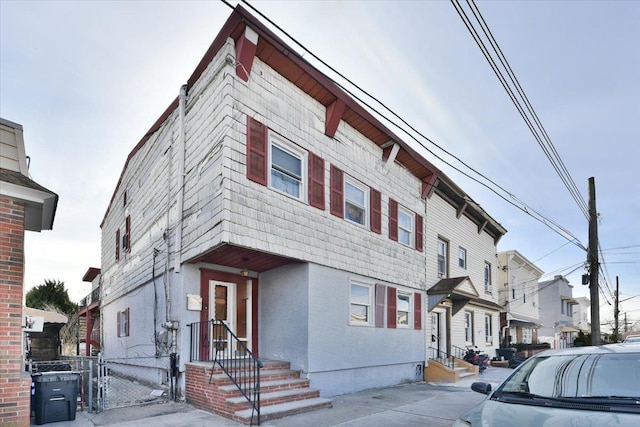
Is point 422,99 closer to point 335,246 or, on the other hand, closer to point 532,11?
point 532,11

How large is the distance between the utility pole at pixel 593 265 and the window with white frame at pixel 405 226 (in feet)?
21.2

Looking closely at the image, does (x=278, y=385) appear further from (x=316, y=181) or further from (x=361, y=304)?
(x=316, y=181)

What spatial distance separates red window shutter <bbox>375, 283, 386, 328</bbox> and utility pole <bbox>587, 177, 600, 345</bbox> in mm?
8109

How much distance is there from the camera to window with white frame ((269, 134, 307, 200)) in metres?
10.2

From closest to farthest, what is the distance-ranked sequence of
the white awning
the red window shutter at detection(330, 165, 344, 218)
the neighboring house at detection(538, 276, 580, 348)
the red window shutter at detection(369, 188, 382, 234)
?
the red window shutter at detection(330, 165, 344, 218)
the red window shutter at detection(369, 188, 382, 234)
the white awning
the neighboring house at detection(538, 276, 580, 348)

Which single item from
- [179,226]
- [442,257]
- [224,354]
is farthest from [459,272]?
[179,226]

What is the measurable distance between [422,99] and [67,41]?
8001 mm

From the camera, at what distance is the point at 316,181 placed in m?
11.3

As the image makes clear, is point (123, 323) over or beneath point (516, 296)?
over

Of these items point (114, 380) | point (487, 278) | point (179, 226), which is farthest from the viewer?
point (487, 278)

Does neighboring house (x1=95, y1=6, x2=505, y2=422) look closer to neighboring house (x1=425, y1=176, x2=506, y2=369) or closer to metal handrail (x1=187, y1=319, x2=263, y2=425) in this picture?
metal handrail (x1=187, y1=319, x2=263, y2=425)

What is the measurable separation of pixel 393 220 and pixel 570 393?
32.9 feet

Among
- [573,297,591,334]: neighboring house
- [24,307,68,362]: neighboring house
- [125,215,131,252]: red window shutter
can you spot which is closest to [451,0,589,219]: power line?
[125,215,131,252]: red window shutter

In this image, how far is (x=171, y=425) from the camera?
7469 mm
